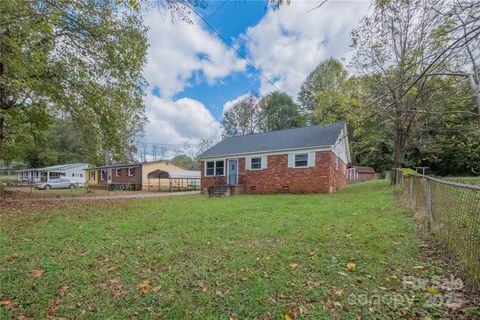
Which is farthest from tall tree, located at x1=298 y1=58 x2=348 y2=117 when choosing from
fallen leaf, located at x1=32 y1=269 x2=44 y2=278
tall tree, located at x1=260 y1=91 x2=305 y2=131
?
fallen leaf, located at x1=32 y1=269 x2=44 y2=278

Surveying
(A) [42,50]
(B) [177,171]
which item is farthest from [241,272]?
(B) [177,171]

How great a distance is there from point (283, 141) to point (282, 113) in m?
20.7

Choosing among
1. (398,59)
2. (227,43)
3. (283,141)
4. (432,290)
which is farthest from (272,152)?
(432,290)

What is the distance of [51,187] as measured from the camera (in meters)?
29.5

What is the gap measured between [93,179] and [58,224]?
32374mm

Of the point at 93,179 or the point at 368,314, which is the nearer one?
the point at 368,314

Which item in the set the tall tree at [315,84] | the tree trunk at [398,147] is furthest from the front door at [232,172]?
the tall tree at [315,84]

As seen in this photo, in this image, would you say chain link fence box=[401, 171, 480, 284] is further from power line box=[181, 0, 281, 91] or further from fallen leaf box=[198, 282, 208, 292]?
power line box=[181, 0, 281, 91]

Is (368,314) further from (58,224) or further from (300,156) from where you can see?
(300,156)

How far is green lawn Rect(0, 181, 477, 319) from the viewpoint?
286 centimetres

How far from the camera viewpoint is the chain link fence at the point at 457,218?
2971mm

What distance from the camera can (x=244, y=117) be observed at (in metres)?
39.9

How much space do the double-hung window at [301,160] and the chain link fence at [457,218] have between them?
10.2 meters

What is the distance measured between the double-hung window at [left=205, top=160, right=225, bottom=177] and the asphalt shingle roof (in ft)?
1.86
